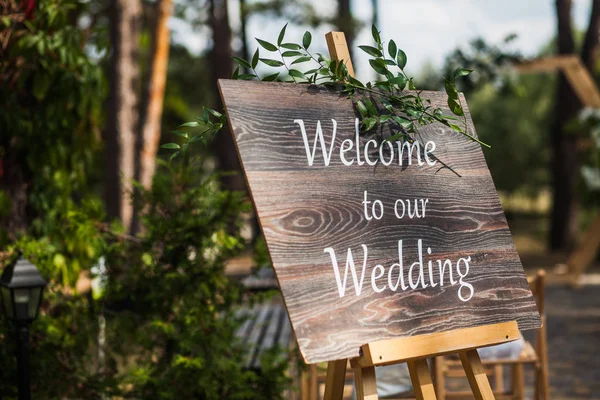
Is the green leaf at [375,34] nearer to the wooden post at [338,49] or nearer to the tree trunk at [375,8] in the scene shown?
the wooden post at [338,49]

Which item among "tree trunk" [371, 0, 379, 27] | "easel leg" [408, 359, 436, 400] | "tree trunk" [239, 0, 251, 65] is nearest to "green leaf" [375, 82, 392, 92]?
"easel leg" [408, 359, 436, 400]

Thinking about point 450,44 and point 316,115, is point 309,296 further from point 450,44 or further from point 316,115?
point 450,44

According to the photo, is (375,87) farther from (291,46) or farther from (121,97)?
(121,97)

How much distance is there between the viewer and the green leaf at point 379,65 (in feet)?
8.39

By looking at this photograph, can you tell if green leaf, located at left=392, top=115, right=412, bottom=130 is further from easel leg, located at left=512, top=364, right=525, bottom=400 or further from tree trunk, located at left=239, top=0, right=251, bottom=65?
tree trunk, located at left=239, top=0, right=251, bottom=65

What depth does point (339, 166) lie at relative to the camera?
2338mm

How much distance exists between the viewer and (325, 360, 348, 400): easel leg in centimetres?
243

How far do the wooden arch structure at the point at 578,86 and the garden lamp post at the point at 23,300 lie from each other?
7.28 meters

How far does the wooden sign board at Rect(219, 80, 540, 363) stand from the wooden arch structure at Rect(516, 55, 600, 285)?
7115 mm

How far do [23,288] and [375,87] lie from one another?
159 cm

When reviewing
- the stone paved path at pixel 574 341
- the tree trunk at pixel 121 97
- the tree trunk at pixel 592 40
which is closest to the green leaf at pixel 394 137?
the stone paved path at pixel 574 341

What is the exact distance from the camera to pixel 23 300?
3.10 meters

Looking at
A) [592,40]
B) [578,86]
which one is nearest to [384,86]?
[578,86]

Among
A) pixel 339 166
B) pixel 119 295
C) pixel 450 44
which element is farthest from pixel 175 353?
pixel 450 44
